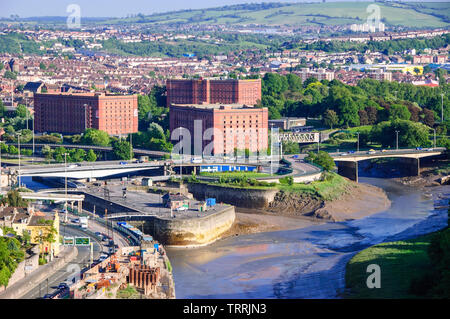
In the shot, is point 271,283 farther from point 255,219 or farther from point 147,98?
point 147,98

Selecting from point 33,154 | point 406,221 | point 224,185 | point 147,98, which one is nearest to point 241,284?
point 406,221

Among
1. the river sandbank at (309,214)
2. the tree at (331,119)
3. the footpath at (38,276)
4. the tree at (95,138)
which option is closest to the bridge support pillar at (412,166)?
→ the river sandbank at (309,214)

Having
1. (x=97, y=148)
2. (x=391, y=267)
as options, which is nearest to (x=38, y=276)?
(x=391, y=267)

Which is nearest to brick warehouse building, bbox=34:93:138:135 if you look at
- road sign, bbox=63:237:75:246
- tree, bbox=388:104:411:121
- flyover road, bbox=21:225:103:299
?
tree, bbox=388:104:411:121

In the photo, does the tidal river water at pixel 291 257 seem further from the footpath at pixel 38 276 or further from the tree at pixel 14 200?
the tree at pixel 14 200

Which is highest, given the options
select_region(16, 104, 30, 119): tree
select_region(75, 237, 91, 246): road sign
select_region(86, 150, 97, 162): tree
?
select_region(16, 104, 30, 119): tree

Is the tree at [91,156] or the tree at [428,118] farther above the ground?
the tree at [428,118]

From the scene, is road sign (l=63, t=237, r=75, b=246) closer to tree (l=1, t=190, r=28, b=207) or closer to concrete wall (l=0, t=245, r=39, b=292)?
concrete wall (l=0, t=245, r=39, b=292)

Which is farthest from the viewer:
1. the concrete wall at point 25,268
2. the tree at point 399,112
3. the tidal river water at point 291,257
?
the tree at point 399,112
